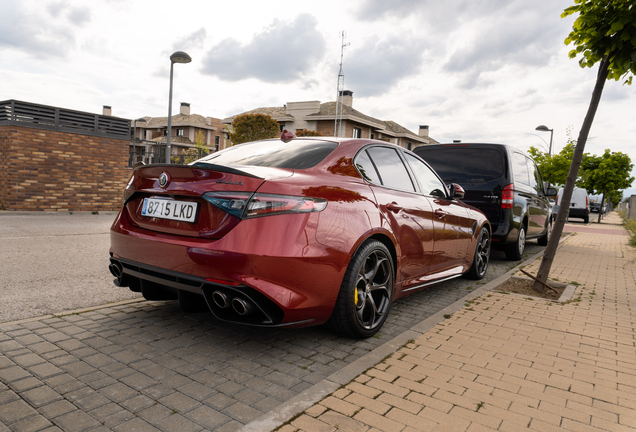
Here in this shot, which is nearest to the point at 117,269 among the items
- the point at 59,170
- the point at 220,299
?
the point at 220,299

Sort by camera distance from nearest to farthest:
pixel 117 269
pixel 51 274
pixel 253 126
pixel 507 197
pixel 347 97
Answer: pixel 117 269
pixel 51 274
pixel 507 197
pixel 253 126
pixel 347 97

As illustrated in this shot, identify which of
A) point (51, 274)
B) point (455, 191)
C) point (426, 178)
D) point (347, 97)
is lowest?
point (51, 274)

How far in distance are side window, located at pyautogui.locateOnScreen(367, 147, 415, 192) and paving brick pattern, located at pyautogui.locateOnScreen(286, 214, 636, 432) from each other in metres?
1.31

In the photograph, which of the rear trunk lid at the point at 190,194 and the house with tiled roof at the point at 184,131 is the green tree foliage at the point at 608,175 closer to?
the rear trunk lid at the point at 190,194

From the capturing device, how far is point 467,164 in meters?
7.54

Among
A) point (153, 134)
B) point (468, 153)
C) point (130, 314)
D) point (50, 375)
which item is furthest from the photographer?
point (153, 134)

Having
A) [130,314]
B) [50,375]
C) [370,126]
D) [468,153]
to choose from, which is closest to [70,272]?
[130,314]

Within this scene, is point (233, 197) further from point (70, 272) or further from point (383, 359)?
point (70, 272)

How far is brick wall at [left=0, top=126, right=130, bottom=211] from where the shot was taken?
1469cm

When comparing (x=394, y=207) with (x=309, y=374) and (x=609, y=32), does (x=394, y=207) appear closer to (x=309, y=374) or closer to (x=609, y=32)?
(x=309, y=374)

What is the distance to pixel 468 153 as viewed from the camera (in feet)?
24.8

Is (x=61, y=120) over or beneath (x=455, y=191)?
over

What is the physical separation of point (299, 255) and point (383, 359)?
977mm

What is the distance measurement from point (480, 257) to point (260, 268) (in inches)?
174
